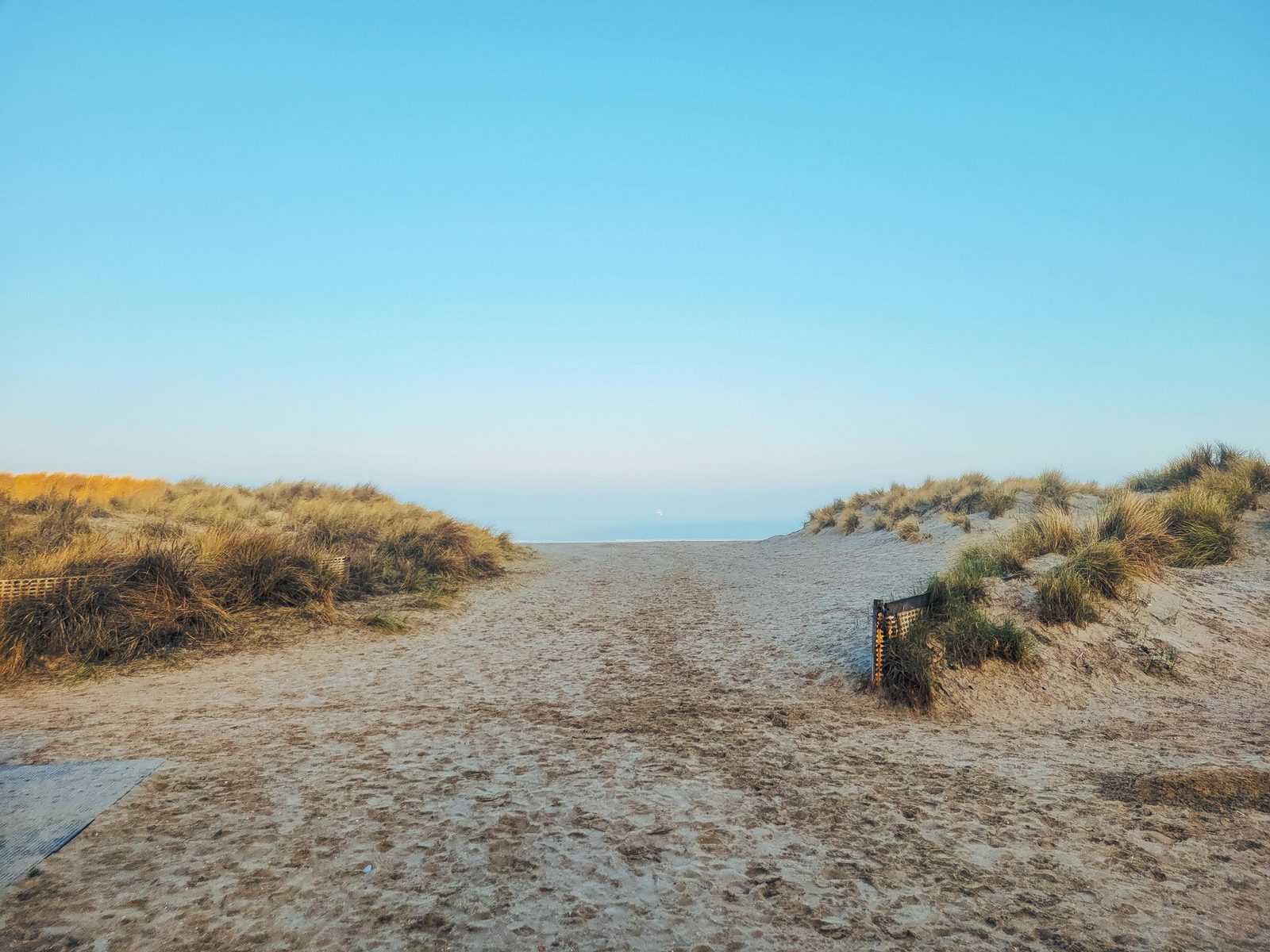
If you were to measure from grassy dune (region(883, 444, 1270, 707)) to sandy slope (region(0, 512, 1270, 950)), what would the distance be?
32 centimetres

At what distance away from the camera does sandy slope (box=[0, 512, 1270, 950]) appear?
2.69 m

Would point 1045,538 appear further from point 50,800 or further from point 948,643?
point 50,800

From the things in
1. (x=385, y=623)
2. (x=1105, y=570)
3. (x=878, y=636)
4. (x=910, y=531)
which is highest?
(x=910, y=531)

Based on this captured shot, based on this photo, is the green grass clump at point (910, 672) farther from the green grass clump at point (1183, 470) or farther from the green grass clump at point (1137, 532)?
the green grass clump at point (1183, 470)

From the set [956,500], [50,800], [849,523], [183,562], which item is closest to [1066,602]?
[50,800]

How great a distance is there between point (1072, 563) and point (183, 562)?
943 cm

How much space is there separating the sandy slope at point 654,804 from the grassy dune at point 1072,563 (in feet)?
1.04

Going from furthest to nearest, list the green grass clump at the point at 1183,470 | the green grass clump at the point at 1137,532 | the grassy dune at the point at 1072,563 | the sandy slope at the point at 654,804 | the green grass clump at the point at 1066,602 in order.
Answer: the green grass clump at the point at 1183,470 → the green grass clump at the point at 1137,532 → the green grass clump at the point at 1066,602 → the grassy dune at the point at 1072,563 → the sandy slope at the point at 654,804

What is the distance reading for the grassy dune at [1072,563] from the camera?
6.32 m

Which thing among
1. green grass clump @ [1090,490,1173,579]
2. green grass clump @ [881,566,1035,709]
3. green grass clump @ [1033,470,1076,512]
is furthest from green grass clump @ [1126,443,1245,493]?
green grass clump @ [881,566,1035,709]

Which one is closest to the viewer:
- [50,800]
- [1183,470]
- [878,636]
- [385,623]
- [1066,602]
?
[50,800]

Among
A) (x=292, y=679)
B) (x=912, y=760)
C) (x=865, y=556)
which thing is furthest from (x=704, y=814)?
(x=865, y=556)

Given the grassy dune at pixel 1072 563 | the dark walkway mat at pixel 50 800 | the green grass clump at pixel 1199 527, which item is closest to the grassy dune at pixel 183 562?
the dark walkway mat at pixel 50 800

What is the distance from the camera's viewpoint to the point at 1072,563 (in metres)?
7.77
